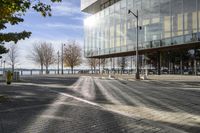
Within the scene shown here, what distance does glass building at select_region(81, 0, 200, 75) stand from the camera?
36938 mm

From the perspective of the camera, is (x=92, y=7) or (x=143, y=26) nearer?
(x=143, y=26)

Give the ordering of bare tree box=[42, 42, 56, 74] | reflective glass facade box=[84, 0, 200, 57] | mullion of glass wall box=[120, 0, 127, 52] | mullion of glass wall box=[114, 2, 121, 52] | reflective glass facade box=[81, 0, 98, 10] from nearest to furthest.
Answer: reflective glass facade box=[84, 0, 200, 57], mullion of glass wall box=[120, 0, 127, 52], mullion of glass wall box=[114, 2, 121, 52], reflective glass facade box=[81, 0, 98, 10], bare tree box=[42, 42, 56, 74]

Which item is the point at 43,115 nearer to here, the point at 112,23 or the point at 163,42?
the point at 163,42

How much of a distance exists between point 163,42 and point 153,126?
1313 inches

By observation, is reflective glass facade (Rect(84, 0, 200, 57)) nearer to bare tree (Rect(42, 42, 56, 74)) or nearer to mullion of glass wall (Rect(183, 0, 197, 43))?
mullion of glass wall (Rect(183, 0, 197, 43))

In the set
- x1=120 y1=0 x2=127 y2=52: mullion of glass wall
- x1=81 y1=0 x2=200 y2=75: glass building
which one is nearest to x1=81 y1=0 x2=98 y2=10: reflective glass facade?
x1=81 y1=0 x2=200 y2=75: glass building

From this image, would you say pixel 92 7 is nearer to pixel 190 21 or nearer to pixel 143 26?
pixel 143 26

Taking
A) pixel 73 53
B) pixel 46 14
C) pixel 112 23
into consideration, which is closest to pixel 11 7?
pixel 46 14

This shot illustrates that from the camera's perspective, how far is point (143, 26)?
146ft

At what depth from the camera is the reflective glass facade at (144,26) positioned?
36838 millimetres

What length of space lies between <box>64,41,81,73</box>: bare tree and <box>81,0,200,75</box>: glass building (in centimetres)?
1942

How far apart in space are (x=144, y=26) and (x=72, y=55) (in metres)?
41.2

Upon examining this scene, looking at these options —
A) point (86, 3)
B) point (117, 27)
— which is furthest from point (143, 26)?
point (86, 3)

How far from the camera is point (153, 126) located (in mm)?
7887
